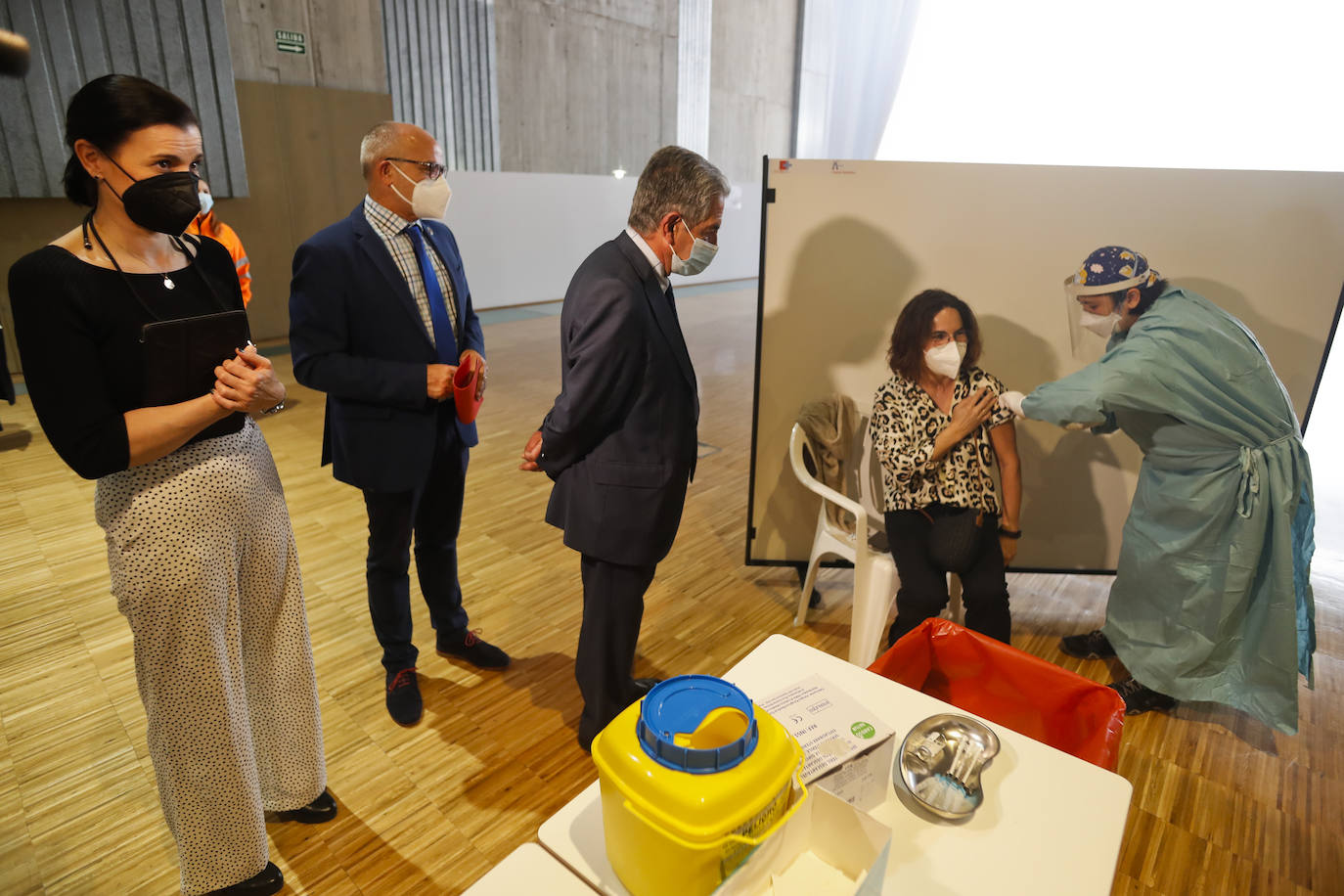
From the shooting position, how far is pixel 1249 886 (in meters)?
1.79

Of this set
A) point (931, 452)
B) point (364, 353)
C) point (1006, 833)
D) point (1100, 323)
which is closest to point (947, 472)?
point (931, 452)

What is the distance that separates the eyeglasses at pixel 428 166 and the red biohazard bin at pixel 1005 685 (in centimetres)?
158

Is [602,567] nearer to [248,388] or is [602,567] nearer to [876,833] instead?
[248,388]

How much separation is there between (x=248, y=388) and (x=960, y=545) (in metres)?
1.86

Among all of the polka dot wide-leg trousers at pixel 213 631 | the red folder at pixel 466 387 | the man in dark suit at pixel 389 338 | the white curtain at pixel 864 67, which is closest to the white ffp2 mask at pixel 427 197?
the man in dark suit at pixel 389 338

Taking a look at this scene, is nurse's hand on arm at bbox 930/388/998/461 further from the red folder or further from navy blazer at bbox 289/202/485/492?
navy blazer at bbox 289/202/485/492

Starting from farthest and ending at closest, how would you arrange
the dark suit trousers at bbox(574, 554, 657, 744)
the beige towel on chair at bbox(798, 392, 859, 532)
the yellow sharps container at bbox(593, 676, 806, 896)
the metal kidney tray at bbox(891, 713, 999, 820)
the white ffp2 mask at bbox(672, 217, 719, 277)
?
the beige towel on chair at bbox(798, 392, 859, 532), the dark suit trousers at bbox(574, 554, 657, 744), the white ffp2 mask at bbox(672, 217, 719, 277), the metal kidney tray at bbox(891, 713, 999, 820), the yellow sharps container at bbox(593, 676, 806, 896)

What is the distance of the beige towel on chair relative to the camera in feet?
8.81

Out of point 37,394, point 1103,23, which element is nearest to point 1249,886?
point 37,394

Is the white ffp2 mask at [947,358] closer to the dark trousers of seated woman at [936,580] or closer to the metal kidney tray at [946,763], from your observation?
the dark trousers of seated woman at [936,580]

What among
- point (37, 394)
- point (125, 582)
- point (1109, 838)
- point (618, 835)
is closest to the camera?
point (618, 835)

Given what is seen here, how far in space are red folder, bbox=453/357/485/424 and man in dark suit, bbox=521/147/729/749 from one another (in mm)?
237

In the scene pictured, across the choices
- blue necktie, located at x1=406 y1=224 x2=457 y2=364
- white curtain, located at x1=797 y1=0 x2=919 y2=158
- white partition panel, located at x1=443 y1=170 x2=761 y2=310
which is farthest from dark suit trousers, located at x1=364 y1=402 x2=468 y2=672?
white partition panel, located at x1=443 y1=170 x2=761 y2=310

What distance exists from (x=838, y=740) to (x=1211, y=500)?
1653 mm
